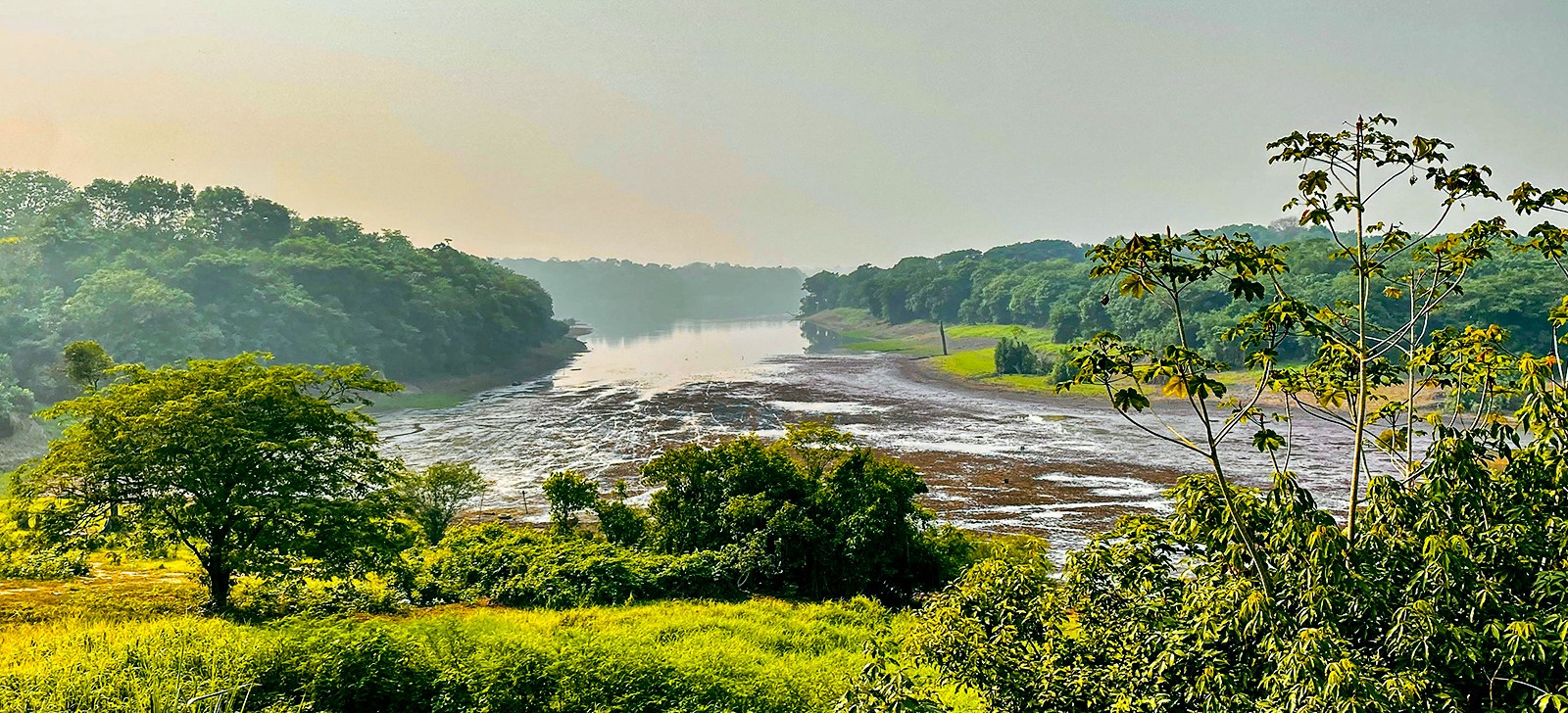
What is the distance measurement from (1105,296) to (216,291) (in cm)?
7630

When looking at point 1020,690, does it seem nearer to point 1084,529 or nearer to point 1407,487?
point 1407,487

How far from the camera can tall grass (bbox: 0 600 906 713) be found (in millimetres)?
7918

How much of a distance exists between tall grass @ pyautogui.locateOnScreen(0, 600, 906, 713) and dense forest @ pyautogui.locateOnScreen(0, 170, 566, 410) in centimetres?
4407

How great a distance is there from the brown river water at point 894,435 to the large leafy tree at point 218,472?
53.2 feet

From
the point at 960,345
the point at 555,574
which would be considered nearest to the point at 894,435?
the point at 555,574

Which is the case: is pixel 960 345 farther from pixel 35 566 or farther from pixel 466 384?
pixel 35 566

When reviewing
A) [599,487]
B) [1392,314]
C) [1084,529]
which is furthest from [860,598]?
[1392,314]

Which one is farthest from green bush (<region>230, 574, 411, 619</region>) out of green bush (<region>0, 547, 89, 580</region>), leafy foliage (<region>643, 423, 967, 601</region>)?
leafy foliage (<region>643, 423, 967, 601</region>)

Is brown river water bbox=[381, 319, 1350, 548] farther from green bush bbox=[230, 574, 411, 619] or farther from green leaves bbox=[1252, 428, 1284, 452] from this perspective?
green leaves bbox=[1252, 428, 1284, 452]

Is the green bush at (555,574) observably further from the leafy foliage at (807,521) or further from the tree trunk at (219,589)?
the tree trunk at (219,589)

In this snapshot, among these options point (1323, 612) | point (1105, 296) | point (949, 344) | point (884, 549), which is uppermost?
point (1105, 296)

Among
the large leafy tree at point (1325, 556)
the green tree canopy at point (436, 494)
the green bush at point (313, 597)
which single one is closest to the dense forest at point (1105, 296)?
the large leafy tree at point (1325, 556)

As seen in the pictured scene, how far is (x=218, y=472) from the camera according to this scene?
13.3m

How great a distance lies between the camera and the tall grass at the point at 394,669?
7.92 metres
